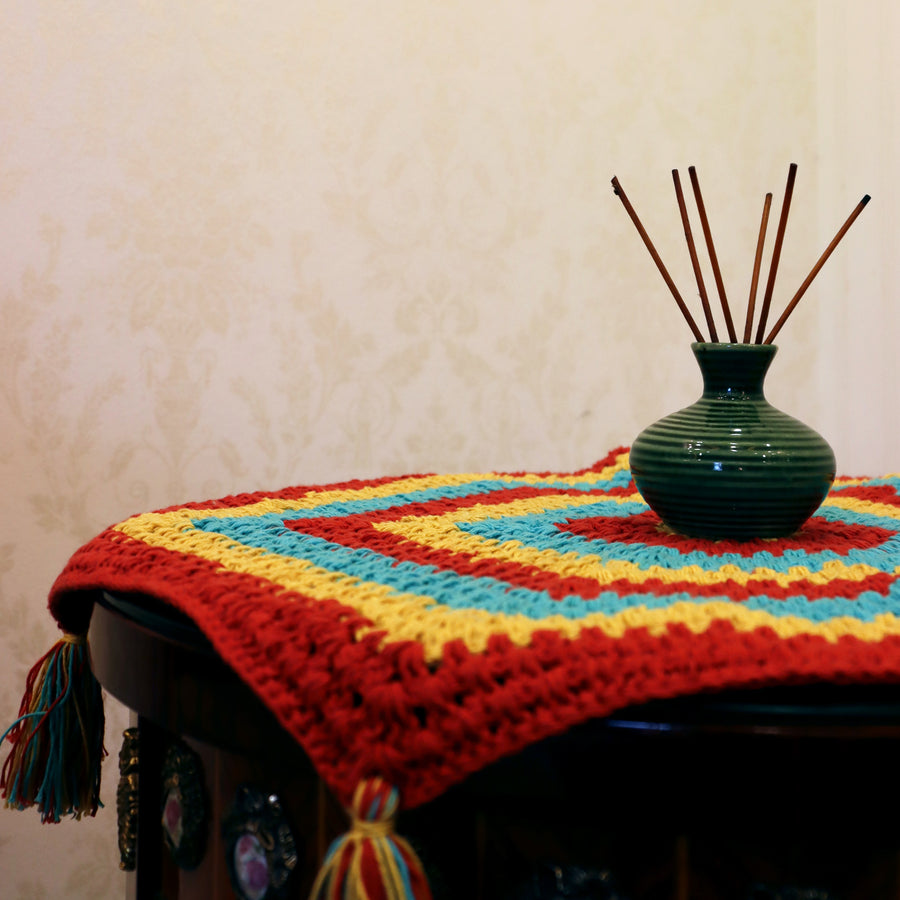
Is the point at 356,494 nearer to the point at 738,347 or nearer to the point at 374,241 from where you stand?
the point at 738,347

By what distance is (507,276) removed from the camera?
1538mm

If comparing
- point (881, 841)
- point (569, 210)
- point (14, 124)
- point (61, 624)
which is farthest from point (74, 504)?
point (881, 841)

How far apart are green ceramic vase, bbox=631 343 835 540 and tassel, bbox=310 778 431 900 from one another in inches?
14.1

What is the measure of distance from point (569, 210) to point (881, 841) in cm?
129

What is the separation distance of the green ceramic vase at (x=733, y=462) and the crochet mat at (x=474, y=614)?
0.06 ft

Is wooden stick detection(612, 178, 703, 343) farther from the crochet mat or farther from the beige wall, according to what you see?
the beige wall

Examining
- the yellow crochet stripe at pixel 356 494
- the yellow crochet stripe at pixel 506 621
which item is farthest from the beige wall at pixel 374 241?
the yellow crochet stripe at pixel 506 621

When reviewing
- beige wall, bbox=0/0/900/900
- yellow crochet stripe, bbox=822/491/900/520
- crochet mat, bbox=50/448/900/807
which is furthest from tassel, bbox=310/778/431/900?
beige wall, bbox=0/0/900/900

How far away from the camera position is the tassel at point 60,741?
0.67 m

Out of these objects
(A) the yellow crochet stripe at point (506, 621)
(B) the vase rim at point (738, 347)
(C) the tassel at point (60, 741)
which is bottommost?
(C) the tassel at point (60, 741)

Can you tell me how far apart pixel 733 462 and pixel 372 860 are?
0.39 metres

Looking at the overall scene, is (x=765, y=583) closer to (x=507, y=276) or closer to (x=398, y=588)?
(x=398, y=588)

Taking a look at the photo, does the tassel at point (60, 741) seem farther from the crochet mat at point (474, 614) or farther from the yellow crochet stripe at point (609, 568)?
the yellow crochet stripe at point (609, 568)

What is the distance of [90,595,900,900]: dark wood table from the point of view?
0.40 meters
